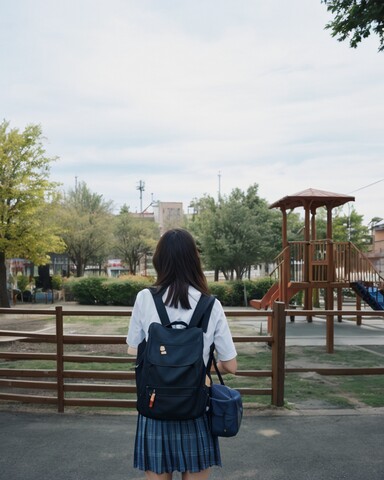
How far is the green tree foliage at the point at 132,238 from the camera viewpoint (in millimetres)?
48719

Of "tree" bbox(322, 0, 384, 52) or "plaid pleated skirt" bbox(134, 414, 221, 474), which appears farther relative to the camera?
"tree" bbox(322, 0, 384, 52)

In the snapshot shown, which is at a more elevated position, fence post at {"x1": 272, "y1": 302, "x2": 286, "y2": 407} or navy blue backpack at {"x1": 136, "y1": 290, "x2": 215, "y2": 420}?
navy blue backpack at {"x1": 136, "y1": 290, "x2": 215, "y2": 420}

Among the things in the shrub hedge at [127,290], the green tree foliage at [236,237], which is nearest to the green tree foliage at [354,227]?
the green tree foliage at [236,237]

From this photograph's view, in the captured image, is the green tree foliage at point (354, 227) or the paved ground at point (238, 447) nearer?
the paved ground at point (238, 447)

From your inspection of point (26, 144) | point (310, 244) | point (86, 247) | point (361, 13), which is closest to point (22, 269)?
point (86, 247)

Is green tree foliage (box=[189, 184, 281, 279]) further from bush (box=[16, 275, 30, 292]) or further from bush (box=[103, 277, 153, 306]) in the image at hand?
bush (box=[16, 275, 30, 292])

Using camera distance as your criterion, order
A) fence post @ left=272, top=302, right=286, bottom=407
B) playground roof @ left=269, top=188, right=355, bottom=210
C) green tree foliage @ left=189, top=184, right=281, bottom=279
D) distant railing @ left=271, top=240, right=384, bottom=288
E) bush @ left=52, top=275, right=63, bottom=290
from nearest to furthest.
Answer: fence post @ left=272, top=302, right=286, bottom=407, distant railing @ left=271, top=240, right=384, bottom=288, playground roof @ left=269, top=188, right=355, bottom=210, bush @ left=52, top=275, right=63, bottom=290, green tree foliage @ left=189, top=184, right=281, bottom=279

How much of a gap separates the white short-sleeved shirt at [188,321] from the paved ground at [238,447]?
6.20ft

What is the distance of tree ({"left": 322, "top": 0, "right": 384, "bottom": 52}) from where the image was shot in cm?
853

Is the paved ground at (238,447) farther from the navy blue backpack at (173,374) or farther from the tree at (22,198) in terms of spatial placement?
the tree at (22,198)

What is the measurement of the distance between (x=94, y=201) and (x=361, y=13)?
136ft

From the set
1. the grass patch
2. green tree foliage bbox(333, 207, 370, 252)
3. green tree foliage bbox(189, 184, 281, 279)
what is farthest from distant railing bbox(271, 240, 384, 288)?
green tree foliage bbox(333, 207, 370, 252)

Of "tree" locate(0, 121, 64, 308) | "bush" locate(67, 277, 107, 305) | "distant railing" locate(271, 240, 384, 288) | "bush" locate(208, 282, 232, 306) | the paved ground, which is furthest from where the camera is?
"bush" locate(67, 277, 107, 305)

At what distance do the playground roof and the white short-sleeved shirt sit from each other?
1376 cm
